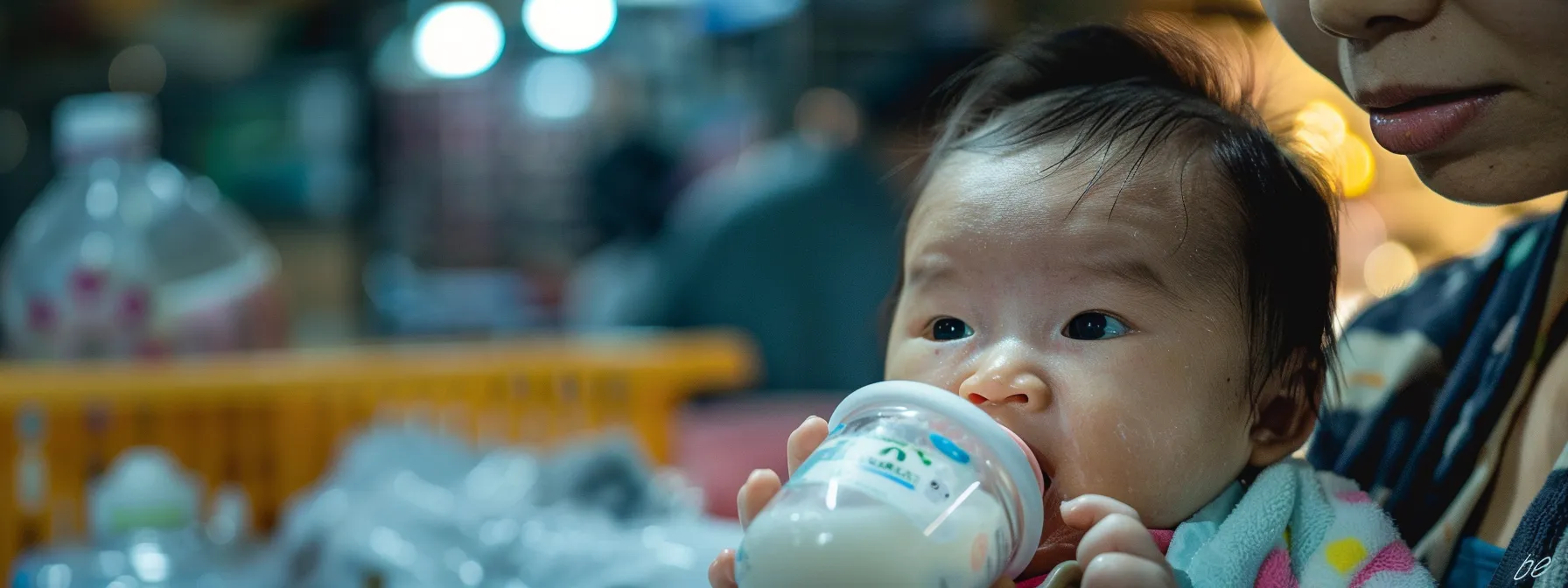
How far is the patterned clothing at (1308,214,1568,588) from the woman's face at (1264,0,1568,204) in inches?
7.2

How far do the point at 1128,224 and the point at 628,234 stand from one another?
15.1ft

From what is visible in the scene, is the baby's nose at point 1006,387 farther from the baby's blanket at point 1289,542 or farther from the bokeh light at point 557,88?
the bokeh light at point 557,88

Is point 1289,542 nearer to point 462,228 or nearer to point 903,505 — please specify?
point 903,505

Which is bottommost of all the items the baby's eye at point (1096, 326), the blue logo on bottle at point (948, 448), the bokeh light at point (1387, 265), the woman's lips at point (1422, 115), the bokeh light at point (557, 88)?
the bokeh light at point (557, 88)

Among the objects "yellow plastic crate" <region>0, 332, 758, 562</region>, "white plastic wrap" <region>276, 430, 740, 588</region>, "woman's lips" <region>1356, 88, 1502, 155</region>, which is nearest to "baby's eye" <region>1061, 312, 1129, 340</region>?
"woman's lips" <region>1356, 88, 1502, 155</region>

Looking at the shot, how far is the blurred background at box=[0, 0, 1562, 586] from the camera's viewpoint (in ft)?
5.76

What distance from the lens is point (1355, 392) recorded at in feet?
3.77

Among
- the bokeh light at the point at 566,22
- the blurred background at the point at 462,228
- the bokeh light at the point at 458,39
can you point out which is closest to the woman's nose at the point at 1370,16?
the blurred background at the point at 462,228

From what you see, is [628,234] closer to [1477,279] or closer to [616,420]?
[616,420]

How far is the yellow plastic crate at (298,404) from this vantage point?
173 centimetres

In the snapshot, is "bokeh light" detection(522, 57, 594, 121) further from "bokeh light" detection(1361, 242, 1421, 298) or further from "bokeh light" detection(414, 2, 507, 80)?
"bokeh light" detection(1361, 242, 1421, 298)

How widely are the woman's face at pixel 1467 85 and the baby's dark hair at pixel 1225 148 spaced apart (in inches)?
3.6

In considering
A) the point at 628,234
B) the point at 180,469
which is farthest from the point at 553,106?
the point at 180,469

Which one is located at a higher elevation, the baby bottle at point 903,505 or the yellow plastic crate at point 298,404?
the baby bottle at point 903,505
